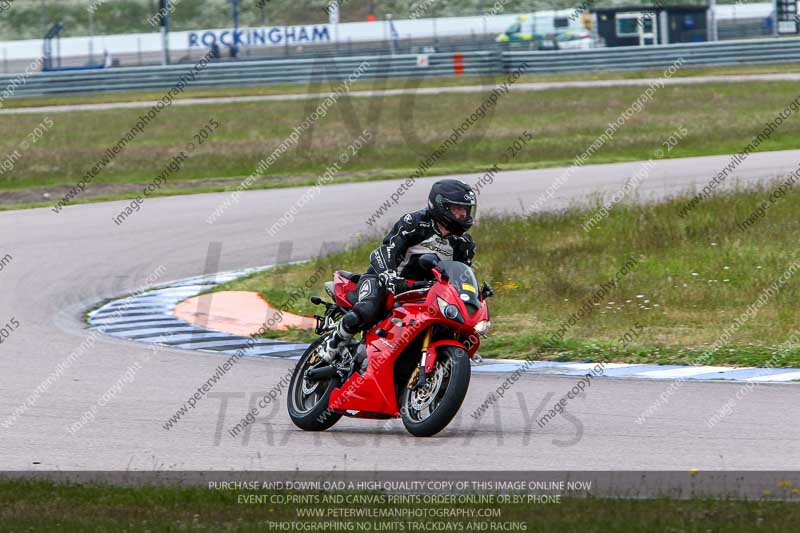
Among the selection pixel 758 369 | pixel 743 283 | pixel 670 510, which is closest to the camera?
pixel 670 510

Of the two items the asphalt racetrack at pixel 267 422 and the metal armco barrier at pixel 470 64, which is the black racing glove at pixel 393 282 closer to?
the asphalt racetrack at pixel 267 422

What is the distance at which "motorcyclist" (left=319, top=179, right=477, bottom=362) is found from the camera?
820cm

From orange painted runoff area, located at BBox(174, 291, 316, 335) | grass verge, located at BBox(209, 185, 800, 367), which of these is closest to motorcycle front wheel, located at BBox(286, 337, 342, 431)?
grass verge, located at BBox(209, 185, 800, 367)

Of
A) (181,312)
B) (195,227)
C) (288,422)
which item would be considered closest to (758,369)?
(288,422)

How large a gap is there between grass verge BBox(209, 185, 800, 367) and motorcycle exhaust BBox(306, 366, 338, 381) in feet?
11.6

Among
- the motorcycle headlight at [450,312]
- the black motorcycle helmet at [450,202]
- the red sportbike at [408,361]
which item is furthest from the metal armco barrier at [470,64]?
the motorcycle headlight at [450,312]

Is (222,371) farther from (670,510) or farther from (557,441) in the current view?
(670,510)

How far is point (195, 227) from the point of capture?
2052 centimetres

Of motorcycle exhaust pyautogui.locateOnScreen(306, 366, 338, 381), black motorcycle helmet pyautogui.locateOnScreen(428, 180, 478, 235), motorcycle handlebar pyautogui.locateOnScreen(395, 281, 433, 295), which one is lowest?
motorcycle exhaust pyautogui.locateOnScreen(306, 366, 338, 381)

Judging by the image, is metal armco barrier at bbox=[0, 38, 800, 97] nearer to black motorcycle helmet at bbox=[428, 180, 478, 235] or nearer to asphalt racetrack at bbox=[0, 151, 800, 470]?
asphalt racetrack at bbox=[0, 151, 800, 470]

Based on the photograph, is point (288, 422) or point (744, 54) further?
point (744, 54)

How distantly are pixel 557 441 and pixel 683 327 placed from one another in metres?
4.78

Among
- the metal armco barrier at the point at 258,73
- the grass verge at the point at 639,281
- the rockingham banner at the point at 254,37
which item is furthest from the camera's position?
the rockingham banner at the point at 254,37

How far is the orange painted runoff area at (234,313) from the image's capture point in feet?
45.3
